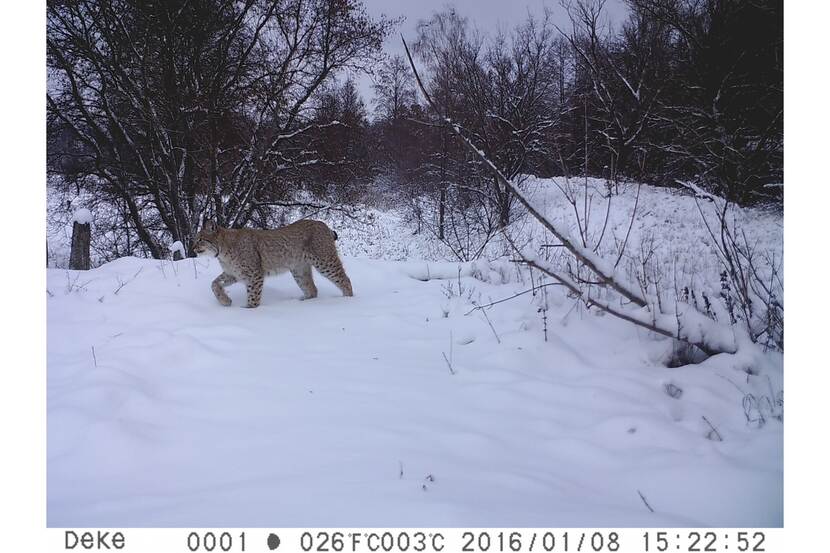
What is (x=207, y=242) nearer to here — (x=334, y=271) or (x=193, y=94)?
(x=334, y=271)

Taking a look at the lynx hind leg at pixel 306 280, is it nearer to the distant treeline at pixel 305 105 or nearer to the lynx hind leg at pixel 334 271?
the lynx hind leg at pixel 334 271

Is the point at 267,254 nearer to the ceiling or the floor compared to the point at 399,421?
nearer to the ceiling

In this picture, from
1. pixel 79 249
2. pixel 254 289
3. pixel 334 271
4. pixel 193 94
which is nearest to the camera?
pixel 254 289

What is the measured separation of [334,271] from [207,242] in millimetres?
1801

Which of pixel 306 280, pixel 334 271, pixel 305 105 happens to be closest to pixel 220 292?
pixel 306 280

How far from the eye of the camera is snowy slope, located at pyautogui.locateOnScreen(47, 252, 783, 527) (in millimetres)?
1839

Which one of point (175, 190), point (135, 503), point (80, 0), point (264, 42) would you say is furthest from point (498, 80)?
point (135, 503)

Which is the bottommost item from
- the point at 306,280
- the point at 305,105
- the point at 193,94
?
the point at 306,280

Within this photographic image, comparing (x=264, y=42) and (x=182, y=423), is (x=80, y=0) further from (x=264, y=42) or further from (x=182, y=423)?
(x=182, y=423)

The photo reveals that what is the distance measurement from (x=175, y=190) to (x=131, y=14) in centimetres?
404

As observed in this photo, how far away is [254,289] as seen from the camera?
586 cm

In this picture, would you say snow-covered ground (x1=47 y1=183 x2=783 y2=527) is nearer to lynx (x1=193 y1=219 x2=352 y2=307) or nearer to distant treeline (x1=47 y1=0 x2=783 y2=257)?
lynx (x1=193 y1=219 x2=352 y2=307)

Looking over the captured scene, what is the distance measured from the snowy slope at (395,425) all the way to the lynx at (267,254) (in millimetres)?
1105

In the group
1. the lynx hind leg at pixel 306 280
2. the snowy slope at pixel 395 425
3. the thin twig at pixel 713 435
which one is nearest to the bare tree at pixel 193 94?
the lynx hind leg at pixel 306 280
